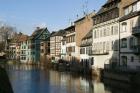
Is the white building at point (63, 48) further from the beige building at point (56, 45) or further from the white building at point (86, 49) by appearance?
the white building at point (86, 49)

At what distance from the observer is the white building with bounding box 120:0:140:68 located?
49516mm

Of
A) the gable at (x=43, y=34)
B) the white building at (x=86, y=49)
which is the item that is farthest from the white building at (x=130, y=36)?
the gable at (x=43, y=34)

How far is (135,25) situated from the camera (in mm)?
50250

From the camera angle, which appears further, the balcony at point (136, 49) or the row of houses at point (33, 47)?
the row of houses at point (33, 47)

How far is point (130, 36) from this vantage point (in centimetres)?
5191

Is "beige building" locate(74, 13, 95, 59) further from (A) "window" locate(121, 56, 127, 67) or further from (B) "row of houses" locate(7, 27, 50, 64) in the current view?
(B) "row of houses" locate(7, 27, 50, 64)

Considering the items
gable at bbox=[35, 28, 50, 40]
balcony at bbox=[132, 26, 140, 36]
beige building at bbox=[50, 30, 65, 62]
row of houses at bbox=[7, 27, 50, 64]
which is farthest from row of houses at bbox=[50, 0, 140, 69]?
gable at bbox=[35, 28, 50, 40]

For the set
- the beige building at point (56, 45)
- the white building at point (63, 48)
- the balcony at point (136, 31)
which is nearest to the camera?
the balcony at point (136, 31)

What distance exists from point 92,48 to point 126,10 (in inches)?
663

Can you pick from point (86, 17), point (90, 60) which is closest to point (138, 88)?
point (90, 60)

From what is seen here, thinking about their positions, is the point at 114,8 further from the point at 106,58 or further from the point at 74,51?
the point at 74,51

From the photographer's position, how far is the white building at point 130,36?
4952cm

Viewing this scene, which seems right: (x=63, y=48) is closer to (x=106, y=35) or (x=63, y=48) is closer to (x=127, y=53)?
(x=106, y=35)

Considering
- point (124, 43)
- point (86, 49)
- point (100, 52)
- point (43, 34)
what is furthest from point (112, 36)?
point (43, 34)
